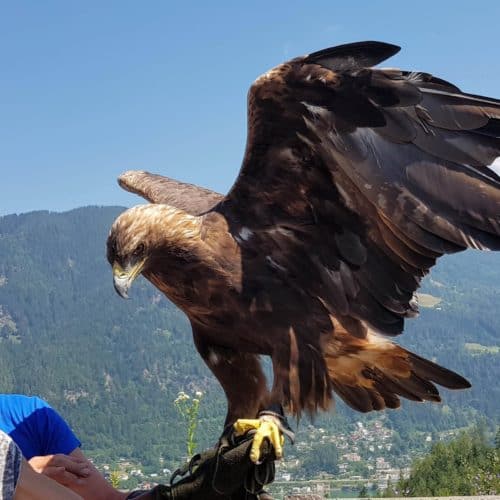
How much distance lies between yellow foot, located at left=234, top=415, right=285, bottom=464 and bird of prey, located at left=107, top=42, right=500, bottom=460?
2 centimetres

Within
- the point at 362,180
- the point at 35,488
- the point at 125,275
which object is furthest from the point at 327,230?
the point at 35,488

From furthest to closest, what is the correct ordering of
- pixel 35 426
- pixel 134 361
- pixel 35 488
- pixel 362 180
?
1. pixel 134 361
2. pixel 362 180
3. pixel 35 426
4. pixel 35 488

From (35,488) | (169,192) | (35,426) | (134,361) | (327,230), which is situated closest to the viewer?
(35,488)

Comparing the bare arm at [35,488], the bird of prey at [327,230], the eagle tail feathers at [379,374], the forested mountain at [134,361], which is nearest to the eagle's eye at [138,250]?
the bird of prey at [327,230]

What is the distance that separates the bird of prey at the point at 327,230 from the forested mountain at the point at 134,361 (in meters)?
71.5

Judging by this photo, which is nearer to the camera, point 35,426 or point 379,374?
point 35,426

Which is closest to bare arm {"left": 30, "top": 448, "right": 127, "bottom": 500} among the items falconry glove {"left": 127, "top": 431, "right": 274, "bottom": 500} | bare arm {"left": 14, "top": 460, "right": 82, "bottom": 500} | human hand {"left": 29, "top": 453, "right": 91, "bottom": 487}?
human hand {"left": 29, "top": 453, "right": 91, "bottom": 487}

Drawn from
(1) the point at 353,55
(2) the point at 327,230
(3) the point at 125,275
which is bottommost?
(3) the point at 125,275

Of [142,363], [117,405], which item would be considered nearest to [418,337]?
[142,363]

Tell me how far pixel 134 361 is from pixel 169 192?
494 feet

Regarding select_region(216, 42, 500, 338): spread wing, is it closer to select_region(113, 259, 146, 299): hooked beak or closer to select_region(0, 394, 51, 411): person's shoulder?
select_region(113, 259, 146, 299): hooked beak

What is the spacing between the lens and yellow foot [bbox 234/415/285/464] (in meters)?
2.86

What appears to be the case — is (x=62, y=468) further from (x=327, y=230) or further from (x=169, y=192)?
(x=169, y=192)

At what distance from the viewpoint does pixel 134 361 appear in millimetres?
151375
